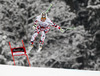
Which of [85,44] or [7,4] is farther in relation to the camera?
[85,44]

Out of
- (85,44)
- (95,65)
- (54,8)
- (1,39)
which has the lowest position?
(95,65)

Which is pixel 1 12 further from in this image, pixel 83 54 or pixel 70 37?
pixel 83 54

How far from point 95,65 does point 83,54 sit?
125cm

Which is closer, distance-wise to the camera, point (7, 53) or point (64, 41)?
point (7, 53)

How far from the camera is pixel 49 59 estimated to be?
15.8m

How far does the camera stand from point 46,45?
16344 millimetres

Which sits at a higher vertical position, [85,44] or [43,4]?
[43,4]

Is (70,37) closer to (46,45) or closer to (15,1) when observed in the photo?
(46,45)

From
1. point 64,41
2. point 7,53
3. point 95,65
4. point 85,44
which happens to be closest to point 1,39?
point 7,53

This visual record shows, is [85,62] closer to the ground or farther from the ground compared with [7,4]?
closer to the ground

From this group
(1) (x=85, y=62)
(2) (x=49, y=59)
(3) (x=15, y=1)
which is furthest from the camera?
(1) (x=85, y=62)

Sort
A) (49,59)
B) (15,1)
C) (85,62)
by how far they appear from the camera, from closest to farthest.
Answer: (15,1)
(49,59)
(85,62)

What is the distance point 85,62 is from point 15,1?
23.4ft

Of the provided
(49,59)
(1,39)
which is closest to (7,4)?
(1,39)
